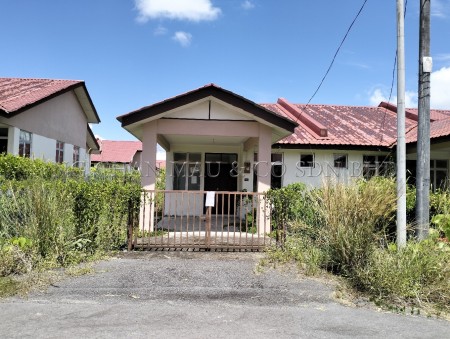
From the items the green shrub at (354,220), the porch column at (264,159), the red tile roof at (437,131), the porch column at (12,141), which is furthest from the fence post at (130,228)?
the red tile roof at (437,131)

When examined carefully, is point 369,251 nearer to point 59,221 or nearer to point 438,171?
point 59,221

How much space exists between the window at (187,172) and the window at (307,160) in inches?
161

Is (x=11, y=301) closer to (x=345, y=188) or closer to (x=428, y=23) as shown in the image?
(x=345, y=188)

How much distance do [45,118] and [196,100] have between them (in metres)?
9.30

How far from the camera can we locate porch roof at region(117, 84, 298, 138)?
864cm

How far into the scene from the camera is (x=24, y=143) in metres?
13.3

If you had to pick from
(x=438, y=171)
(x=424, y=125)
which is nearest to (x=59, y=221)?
(x=424, y=125)

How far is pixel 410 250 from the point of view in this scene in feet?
17.6

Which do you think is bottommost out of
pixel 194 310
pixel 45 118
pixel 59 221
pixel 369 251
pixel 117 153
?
pixel 194 310

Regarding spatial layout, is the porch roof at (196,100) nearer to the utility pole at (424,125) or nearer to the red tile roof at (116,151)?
the utility pole at (424,125)

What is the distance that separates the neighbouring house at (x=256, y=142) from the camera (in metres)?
8.96

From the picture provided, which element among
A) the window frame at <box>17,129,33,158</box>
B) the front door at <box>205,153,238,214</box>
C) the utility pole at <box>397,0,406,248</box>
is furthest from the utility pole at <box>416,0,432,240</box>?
the window frame at <box>17,129,33,158</box>

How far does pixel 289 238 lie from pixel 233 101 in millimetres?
3774

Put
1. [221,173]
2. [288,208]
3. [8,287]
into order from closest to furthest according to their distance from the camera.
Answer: [8,287], [288,208], [221,173]
